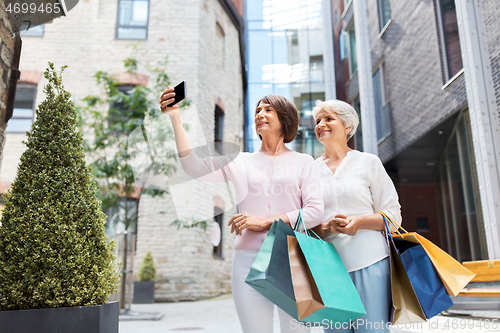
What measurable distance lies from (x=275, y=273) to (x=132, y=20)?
12.3 metres

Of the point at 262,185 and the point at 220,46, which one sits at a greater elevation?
the point at 220,46

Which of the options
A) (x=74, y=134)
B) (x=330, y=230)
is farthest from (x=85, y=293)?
(x=330, y=230)

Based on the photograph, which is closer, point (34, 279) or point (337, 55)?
point (34, 279)

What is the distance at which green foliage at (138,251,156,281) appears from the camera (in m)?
10.1

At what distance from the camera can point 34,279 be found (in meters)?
2.19

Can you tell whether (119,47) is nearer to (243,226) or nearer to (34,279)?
(34,279)

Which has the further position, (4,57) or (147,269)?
(147,269)

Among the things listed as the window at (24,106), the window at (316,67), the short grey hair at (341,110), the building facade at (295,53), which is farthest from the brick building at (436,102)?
the window at (24,106)

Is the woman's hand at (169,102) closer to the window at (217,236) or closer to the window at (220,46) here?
the window at (217,236)

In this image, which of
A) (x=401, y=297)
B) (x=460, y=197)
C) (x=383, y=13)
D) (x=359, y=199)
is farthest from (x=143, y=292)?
(x=401, y=297)

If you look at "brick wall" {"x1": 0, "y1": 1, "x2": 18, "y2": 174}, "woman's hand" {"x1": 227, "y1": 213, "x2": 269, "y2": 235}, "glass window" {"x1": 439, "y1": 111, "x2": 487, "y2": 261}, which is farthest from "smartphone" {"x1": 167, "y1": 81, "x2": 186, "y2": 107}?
"glass window" {"x1": 439, "y1": 111, "x2": 487, "y2": 261}

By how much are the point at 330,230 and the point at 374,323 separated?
377mm

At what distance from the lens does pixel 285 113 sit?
1736 mm

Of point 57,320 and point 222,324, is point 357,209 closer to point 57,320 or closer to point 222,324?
point 57,320
